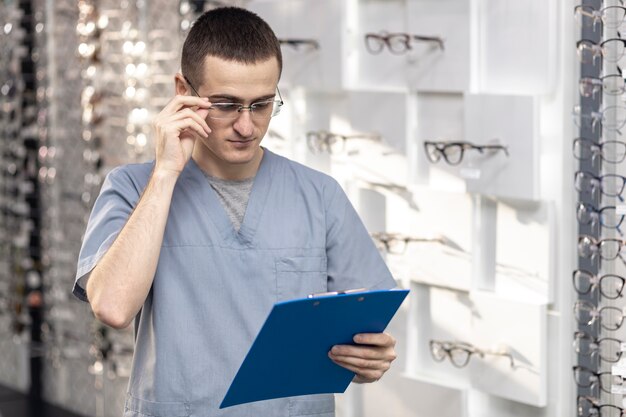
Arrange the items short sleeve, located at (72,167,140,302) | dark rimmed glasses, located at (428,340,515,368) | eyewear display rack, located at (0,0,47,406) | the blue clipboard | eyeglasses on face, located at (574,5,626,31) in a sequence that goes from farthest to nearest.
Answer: eyewear display rack, located at (0,0,47,406) < dark rimmed glasses, located at (428,340,515,368) < eyeglasses on face, located at (574,5,626,31) < short sleeve, located at (72,167,140,302) < the blue clipboard

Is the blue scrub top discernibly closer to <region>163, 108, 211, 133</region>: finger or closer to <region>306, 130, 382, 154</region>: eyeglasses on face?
<region>163, 108, 211, 133</region>: finger

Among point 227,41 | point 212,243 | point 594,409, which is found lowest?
point 594,409

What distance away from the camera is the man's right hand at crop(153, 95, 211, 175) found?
2.24 meters

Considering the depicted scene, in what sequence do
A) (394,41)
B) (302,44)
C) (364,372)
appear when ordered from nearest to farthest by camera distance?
1. (364,372)
2. (394,41)
3. (302,44)

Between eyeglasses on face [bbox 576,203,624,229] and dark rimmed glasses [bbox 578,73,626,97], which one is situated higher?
dark rimmed glasses [bbox 578,73,626,97]

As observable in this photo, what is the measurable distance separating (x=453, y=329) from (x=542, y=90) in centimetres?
80

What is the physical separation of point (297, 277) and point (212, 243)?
179 mm

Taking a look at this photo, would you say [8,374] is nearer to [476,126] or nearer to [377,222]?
[377,222]

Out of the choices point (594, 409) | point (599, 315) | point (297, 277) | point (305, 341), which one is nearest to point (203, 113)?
point (297, 277)

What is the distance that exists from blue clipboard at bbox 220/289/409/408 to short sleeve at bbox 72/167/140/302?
15.3 inches

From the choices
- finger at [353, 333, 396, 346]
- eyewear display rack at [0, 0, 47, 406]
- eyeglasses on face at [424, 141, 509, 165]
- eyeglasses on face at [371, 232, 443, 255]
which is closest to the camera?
finger at [353, 333, 396, 346]

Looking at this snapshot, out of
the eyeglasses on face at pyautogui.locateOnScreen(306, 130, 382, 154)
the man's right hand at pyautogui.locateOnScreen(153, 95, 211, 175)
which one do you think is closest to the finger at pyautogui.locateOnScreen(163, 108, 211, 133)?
the man's right hand at pyautogui.locateOnScreen(153, 95, 211, 175)

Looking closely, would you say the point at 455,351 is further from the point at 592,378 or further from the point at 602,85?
the point at 602,85

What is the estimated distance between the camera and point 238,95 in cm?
224
